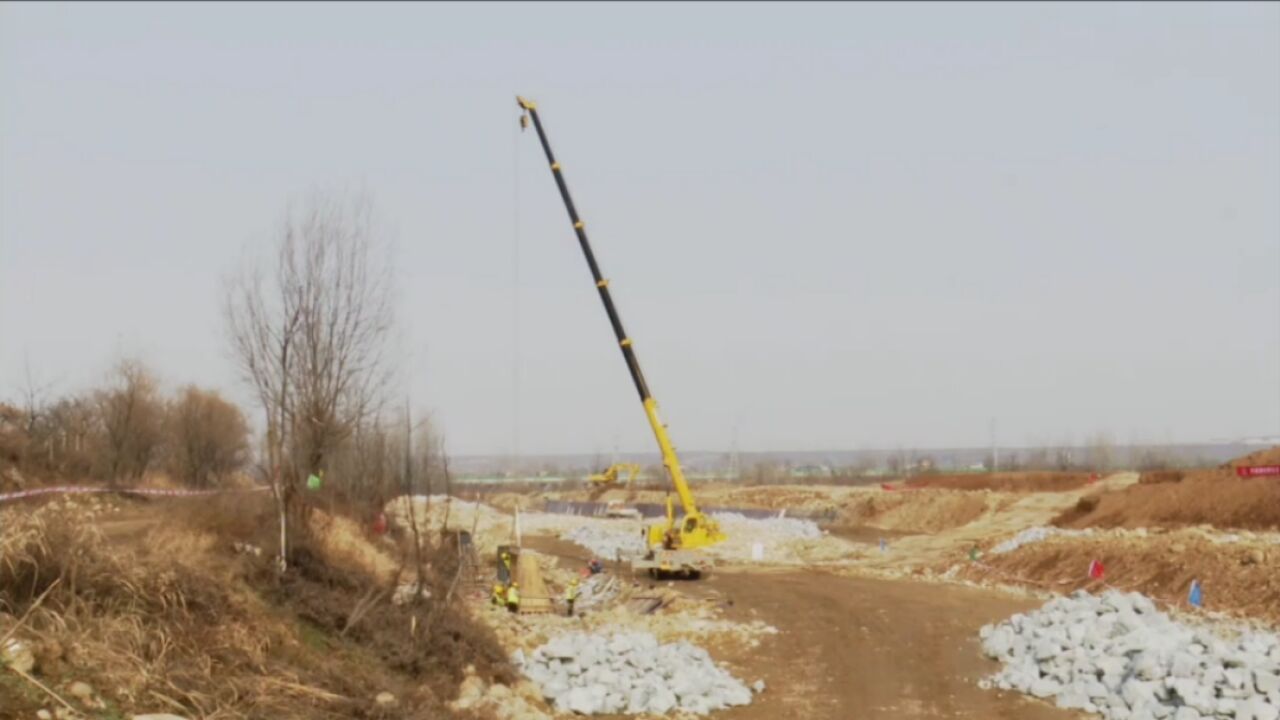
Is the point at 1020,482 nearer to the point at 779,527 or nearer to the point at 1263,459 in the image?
the point at 1263,459

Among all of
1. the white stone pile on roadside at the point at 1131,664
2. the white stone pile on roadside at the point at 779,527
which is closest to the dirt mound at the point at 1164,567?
the white stone pile on roadside at the point at 1131,664

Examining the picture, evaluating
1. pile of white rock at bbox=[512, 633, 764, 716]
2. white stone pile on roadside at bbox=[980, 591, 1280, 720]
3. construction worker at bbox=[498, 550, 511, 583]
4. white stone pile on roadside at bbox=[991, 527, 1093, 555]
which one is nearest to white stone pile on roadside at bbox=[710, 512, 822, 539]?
white stone pile on roadside at bbox=[991, 527, 1093, 555]

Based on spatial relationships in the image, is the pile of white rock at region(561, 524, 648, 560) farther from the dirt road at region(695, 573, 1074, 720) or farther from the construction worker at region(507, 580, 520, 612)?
the construction worker at region(507, 580, 520, 612)

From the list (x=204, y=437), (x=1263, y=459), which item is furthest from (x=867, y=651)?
(x=1263, y=459)

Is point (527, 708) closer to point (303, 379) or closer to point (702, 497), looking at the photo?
point (303, 379)

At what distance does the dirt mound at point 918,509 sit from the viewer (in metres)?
62.6

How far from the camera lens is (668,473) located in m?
38.0

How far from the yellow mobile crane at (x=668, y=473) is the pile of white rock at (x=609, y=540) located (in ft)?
18.3

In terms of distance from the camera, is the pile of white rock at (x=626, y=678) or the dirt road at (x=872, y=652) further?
the dirt road at (x=872, y=652)

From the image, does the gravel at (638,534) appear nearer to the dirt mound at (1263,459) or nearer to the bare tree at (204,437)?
the bare tree at (204,437)

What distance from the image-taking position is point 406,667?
15.9 metres

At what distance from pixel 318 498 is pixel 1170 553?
69.8ft

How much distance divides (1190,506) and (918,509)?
77.7 feet

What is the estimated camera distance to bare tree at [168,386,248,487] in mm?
46844
